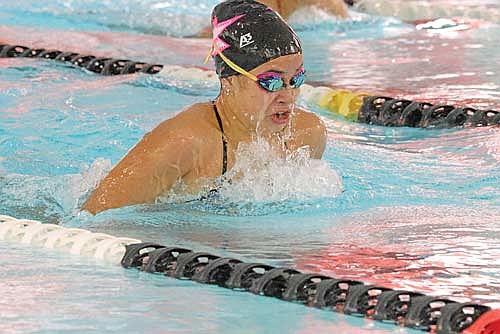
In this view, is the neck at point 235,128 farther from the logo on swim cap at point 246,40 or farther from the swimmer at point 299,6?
the swimmer at point 299,6

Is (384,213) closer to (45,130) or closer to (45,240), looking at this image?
(45,240)

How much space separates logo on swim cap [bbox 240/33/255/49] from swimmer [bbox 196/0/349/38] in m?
4.38

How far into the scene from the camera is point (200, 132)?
3602 mm

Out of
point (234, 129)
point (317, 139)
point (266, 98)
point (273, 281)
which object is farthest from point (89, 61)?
point (273, 281)

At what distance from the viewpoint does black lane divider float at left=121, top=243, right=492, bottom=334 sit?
99.1 inches

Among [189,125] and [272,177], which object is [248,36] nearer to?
[189,125]

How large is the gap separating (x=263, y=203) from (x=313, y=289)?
105cm

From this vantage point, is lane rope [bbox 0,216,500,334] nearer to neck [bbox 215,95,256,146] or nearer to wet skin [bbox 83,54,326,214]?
wet skin [bbox 83,54,326,214]

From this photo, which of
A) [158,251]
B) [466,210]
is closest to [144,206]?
[158,251]

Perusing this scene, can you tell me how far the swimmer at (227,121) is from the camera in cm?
348

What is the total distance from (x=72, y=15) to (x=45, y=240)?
20.9ft

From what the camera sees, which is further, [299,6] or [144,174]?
[299,6]

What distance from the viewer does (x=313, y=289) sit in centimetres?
275

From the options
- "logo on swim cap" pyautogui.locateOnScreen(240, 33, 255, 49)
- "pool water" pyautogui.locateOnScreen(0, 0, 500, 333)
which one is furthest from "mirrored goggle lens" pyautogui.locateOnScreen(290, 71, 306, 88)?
"pool water" pyautogui.locateOnScreen(0, 0, 500, 333)
